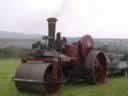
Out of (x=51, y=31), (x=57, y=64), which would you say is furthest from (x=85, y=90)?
(x=51, y=31)

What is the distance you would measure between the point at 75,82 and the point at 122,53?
398cm

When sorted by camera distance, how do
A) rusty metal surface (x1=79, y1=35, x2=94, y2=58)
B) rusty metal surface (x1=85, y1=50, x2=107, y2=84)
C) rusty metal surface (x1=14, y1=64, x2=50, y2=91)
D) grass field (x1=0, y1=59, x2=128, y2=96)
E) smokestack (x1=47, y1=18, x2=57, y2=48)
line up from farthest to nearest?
rusty metal surface (x1=79, y1=35, x2=94, y2=58), rusty metal surface (x1=85, y1=50, x2=107, y2=84), smokestack (x1=47, y1=18, x2=57, y2=48), grass field (x1=0, y1=59, x2=128, y2=96), rusty metal surface (x1=14, y1=64, x2=50, y2=91)

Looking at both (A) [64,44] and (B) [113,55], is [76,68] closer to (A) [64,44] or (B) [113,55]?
(A) [64,44]

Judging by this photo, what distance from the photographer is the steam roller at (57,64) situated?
27.5ft

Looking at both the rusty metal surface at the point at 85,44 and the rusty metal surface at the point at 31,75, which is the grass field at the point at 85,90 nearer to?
the rusty metal surface at the point at 31,75

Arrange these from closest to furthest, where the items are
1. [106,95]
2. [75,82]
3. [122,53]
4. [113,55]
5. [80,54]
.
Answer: [106,95]
[80,54]
[75,82]
[113,55]
[122,53]

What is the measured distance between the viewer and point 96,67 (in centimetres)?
1038

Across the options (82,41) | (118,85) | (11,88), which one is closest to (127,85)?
(118,85)

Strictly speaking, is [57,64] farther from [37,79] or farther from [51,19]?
[51,19]

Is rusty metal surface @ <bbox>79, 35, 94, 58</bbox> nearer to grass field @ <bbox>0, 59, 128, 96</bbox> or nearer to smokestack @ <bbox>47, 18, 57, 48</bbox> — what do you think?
grass field @ <bbox>0, 59, 128, 96</bbox>

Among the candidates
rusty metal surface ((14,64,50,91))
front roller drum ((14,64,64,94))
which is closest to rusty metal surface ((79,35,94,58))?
front roller drum ((14,64,64,94))

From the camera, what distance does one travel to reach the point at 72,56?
32.1 ft

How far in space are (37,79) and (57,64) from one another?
710 mm

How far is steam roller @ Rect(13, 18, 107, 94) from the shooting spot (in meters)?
8.38
